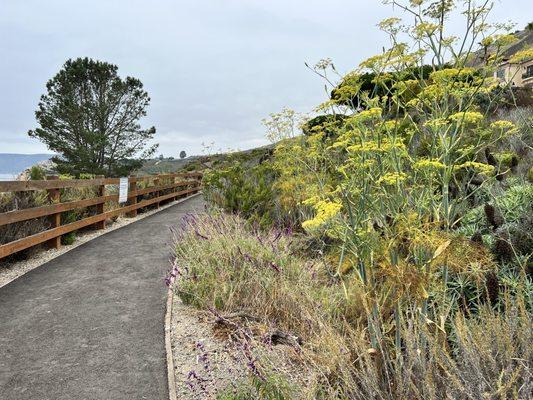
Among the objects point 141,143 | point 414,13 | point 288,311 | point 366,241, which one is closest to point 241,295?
point 288,311

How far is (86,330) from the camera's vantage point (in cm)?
465

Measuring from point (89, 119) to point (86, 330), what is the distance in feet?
94.8

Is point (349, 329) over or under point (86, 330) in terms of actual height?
over

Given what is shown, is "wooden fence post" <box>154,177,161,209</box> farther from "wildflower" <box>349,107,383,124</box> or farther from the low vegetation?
"wildflower" <box>349,107,383,124</box>

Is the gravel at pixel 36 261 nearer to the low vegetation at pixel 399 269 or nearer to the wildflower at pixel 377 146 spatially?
the low vegetation at pixel 399 269

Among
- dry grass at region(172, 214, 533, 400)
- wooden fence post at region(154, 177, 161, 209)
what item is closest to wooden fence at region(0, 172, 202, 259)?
dry grass at region(172, 214, 533, 400)

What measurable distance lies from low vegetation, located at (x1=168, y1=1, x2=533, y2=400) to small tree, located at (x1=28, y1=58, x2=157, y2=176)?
83.5ft

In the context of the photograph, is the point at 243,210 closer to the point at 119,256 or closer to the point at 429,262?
the point at 119,256

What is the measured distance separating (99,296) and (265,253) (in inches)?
88.0

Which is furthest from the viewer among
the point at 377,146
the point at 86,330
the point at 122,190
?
the point at 122,190

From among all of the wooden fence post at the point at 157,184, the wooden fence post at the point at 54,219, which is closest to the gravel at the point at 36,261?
the wooden fence post at the point at 54,219

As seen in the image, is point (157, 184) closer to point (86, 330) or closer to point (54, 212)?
point (54, 212)

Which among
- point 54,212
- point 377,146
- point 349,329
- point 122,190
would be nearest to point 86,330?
point 349,329

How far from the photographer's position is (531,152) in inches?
340
